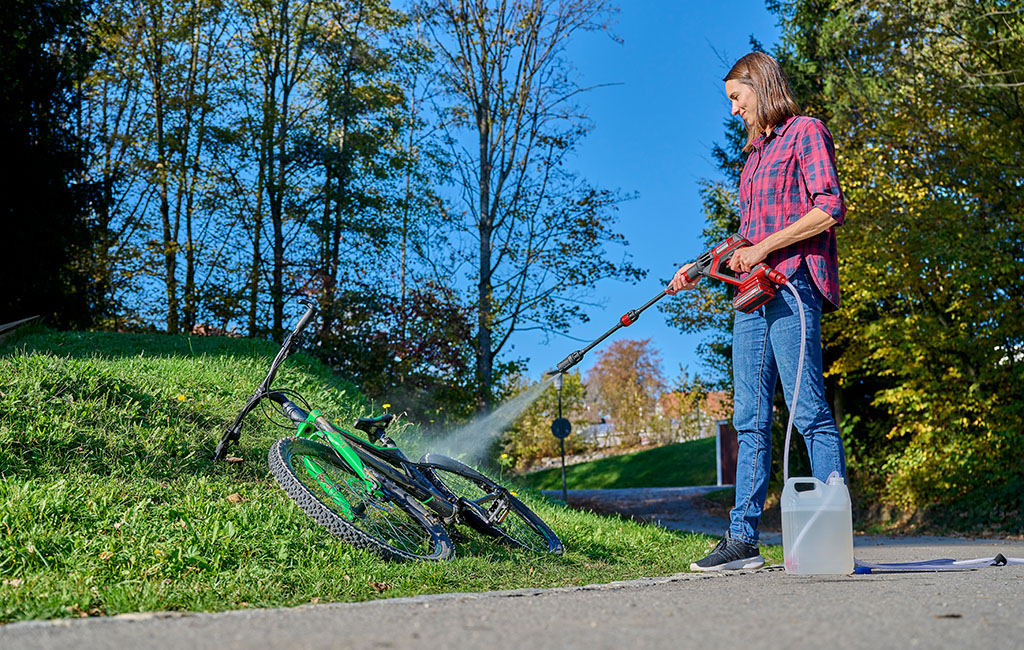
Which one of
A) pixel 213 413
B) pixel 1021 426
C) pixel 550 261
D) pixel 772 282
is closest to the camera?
pixel 772 282

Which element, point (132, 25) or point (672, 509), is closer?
point (132, 25)

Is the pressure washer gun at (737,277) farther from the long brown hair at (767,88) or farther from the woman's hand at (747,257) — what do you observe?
the long brown hair at (767,88)

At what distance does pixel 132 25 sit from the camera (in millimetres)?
18422

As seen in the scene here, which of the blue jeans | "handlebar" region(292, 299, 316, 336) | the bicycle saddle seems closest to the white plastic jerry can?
the blue jeans

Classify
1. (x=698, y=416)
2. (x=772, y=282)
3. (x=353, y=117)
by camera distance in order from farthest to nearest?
1. (x=698, y=416)
2. (x=353, y=117)
3. (x=772, y=282)

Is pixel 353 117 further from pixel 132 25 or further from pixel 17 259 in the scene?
pixel 17 259

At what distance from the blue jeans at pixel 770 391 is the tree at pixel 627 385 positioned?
3503 cm

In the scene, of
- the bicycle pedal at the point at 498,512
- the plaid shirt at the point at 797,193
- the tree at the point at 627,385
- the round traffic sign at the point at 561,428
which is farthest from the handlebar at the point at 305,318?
the tree at the point at 627,385

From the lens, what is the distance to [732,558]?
3873 millimetres

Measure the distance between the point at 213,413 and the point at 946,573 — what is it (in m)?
4.74

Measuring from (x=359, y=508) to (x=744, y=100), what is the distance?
9.13 ft

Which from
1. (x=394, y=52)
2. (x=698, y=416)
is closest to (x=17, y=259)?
(x=394, y=52)

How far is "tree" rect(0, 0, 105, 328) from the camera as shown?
12.9 metres

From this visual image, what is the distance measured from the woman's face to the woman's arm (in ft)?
2.02
